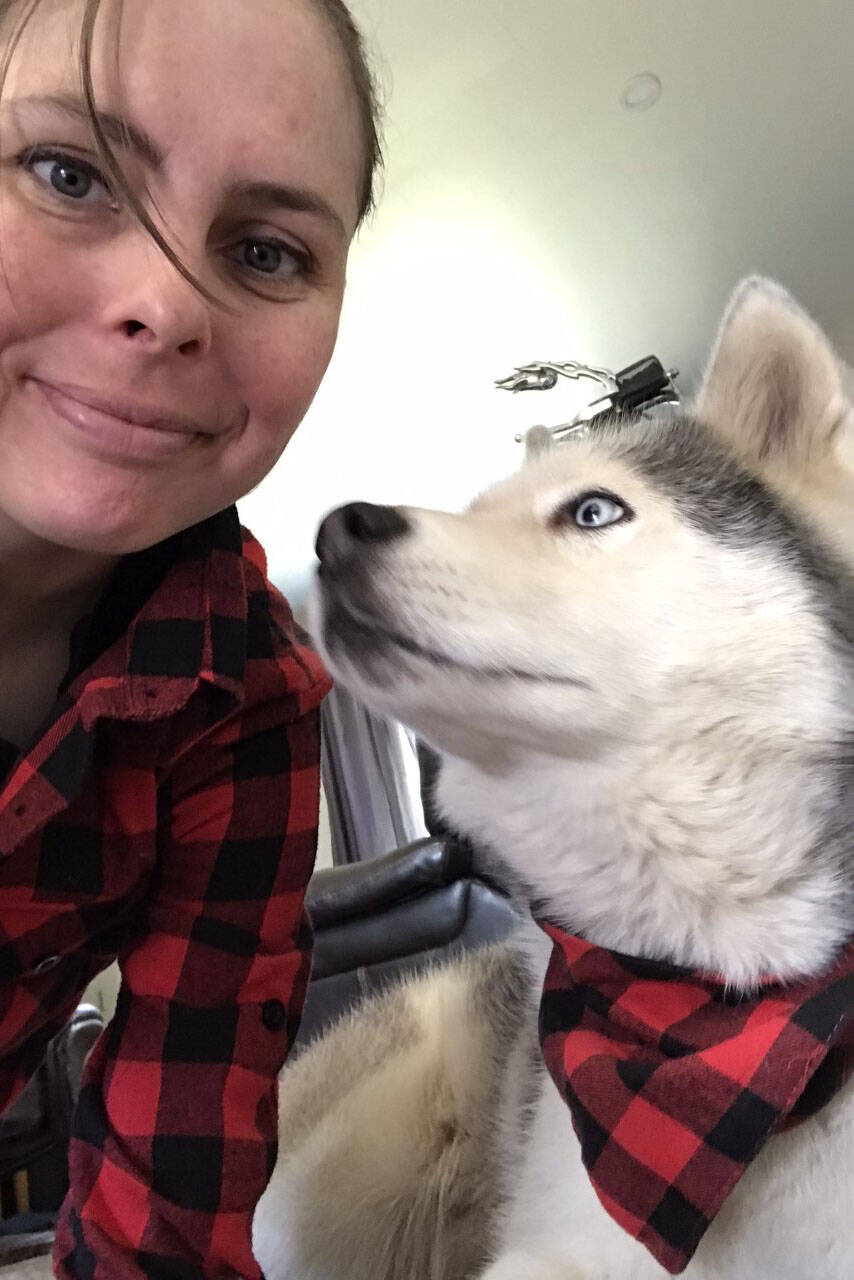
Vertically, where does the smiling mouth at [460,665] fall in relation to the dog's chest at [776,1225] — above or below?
above

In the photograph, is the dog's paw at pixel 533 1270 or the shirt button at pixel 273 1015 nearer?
the dog's paw at pixel 533 1270

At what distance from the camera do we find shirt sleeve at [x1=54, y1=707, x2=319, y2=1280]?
0.82m

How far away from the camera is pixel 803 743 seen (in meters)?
0.74

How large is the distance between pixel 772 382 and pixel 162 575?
61 cm

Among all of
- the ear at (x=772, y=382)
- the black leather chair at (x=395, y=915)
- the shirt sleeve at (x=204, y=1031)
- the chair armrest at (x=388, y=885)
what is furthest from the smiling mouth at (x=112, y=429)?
the chair armrest at (x=388, y=885)

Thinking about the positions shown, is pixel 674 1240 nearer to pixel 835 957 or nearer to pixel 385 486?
pixel 835 957

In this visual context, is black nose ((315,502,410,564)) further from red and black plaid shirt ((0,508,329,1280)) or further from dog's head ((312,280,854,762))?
red and black plaid shirt ((0,508,329,1280))

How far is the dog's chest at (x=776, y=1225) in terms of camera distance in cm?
64

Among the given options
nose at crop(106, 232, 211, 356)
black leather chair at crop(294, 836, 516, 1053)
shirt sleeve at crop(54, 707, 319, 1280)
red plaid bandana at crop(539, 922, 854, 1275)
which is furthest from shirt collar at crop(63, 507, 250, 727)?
black leather chair at crop(294, 836, 516, 1053)

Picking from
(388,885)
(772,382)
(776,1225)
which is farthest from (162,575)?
(388,885)

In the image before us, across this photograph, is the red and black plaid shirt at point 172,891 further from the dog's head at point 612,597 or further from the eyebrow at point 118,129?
the eyebrow at point 118,129

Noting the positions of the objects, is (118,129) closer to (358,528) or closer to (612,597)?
(358,528)

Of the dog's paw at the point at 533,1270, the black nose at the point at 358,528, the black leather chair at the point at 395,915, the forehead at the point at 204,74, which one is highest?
the forehead at the point at 204,74

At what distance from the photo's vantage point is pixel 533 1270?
0.75 metres
